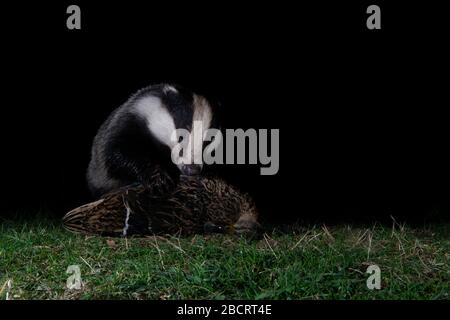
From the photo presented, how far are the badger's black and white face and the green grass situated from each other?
73 cm

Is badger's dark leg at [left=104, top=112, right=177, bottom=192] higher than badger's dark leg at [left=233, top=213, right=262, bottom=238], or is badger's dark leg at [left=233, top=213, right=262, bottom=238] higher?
badger's dark leg at [left=104, top=112, right=177, bottom=192]

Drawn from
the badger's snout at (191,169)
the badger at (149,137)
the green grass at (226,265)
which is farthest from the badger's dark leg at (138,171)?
the green grass at (226,265)

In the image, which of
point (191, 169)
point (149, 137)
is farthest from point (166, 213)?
point (149, 137)

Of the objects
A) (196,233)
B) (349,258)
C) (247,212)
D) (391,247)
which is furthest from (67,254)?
(391,247)

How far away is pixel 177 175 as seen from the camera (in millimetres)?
5840

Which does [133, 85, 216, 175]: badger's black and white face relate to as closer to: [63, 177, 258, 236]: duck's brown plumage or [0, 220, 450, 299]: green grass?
[63, 177, 258, 236]: duck's brown plumage

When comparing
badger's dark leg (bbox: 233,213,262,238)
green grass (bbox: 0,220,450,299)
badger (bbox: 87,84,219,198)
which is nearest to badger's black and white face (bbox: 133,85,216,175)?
badger (bbox: 87,84,219,198)

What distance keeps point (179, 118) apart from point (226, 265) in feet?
5.89

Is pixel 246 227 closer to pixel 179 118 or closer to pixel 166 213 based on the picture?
pixel 166 213

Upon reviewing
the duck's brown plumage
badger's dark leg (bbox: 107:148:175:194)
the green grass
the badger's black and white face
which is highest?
the badger's black and white face

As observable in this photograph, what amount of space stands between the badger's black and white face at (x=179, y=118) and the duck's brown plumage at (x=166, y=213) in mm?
198

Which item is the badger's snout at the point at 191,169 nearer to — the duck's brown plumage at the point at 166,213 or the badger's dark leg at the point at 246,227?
the duck's brown plumage at the point at 166,213

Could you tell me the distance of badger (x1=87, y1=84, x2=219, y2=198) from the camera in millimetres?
5750

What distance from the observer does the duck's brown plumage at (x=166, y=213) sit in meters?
5.38
